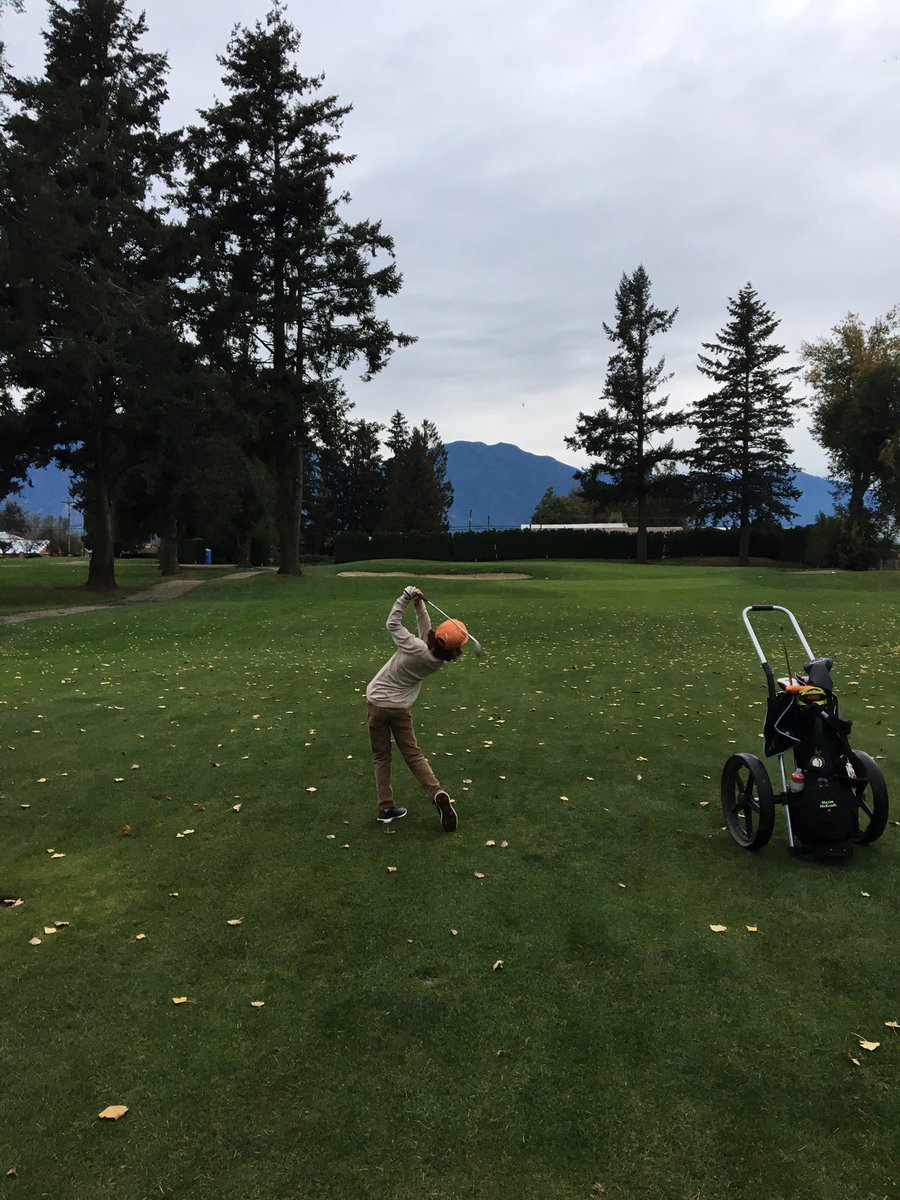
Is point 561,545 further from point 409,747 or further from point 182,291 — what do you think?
point 409,747

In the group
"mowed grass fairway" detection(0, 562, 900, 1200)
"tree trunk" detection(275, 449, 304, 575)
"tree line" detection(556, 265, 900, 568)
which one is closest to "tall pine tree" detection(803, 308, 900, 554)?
"tree line" detection(556, 265, 900, 568)

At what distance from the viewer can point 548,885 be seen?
489cm

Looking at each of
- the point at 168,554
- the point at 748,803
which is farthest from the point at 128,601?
the point at 748,803

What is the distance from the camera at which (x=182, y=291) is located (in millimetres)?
28734

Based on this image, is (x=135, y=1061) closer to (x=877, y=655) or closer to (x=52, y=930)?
(x=52, y=930)

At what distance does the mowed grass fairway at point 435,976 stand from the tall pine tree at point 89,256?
48.3ft

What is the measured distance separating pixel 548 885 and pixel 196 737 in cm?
496

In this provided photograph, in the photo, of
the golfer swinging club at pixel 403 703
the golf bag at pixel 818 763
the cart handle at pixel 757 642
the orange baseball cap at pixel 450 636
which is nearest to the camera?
the golf bag at pixel 818 763

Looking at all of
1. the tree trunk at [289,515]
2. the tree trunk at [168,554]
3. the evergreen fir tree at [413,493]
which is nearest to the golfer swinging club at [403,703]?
the tree trunk at [289,515]

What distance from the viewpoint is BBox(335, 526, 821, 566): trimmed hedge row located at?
186 ft

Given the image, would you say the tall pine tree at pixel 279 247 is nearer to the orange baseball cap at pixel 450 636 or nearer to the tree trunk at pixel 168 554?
the tree trunk at pixel 168 554

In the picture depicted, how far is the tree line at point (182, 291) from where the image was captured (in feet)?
76.9

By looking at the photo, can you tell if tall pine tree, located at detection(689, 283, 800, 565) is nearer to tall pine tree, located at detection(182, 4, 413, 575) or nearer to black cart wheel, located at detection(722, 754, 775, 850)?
tall pine tree, located at detection(182, 4, 413, 575)

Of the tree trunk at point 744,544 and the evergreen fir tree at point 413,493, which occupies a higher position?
the evergreen fir tree at point 413,493
